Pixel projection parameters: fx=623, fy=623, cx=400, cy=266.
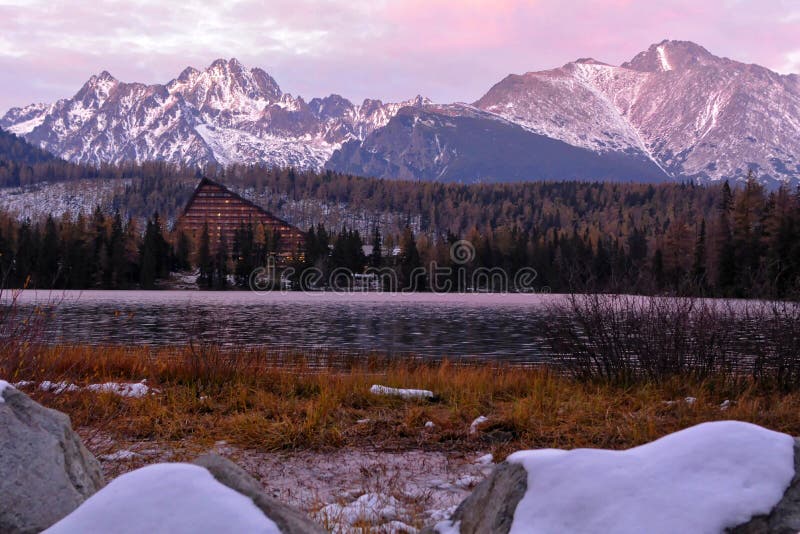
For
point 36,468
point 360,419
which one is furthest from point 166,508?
point 360,419

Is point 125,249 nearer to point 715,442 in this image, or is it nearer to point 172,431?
point 172,431

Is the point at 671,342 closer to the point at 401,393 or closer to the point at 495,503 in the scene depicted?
the point at 401,393

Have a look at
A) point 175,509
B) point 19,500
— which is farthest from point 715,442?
point 19,500

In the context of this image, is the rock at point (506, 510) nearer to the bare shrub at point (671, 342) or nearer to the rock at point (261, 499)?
the rock at point (261, 499)

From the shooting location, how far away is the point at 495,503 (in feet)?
9.10

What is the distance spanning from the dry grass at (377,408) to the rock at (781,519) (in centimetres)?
518

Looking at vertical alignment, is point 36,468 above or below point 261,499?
below

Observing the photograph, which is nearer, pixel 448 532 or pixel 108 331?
pixel 448 532

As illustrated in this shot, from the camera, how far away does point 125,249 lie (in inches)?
4552

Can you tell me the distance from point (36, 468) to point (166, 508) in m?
1.78

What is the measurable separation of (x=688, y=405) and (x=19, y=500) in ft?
29.5

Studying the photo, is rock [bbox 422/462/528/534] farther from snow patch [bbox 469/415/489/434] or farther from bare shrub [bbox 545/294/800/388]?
bare shrub [bbox 545/294/800/388]

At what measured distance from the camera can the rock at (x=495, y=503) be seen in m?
2.64

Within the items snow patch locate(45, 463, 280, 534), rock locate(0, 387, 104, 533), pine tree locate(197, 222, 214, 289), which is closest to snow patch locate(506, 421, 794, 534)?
snow patch locate(45, 463, 280, 534)
